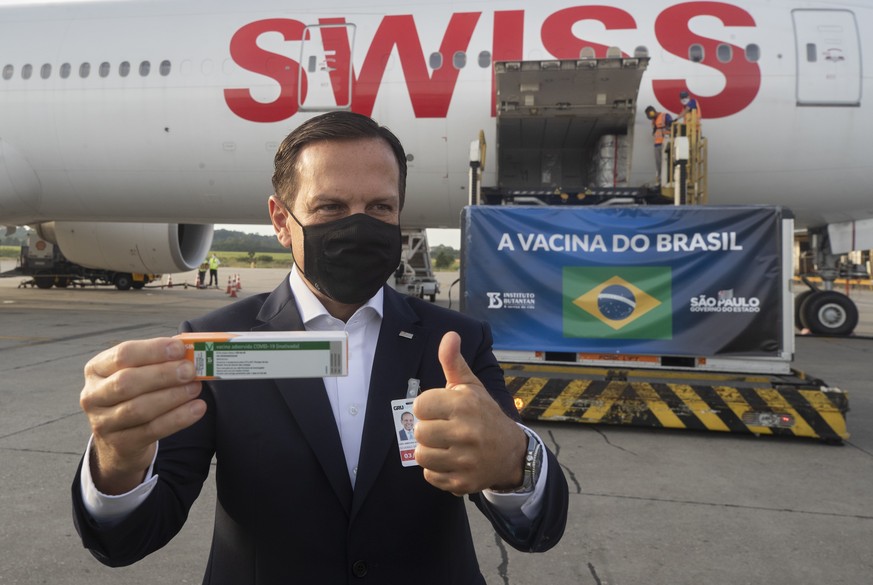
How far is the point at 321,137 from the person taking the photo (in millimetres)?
1292

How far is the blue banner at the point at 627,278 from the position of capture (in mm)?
4754

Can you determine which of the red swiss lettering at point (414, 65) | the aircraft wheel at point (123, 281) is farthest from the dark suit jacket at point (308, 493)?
the aircraft wheel at point (123, 281)

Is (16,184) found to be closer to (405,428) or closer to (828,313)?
(405,428)

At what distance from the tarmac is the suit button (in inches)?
4.2

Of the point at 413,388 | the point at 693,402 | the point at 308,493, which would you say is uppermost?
the point at 413,388

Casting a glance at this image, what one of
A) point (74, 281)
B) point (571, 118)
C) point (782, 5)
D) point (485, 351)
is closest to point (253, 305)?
point (485, 351)

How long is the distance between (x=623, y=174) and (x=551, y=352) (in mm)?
4072

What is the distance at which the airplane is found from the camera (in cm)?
776

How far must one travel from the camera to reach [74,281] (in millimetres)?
21297

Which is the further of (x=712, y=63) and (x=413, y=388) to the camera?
(x=712, y=63)

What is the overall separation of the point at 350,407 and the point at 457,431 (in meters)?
0.43

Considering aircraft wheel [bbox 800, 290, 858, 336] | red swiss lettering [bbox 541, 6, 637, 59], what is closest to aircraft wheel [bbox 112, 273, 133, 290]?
red swiss lettering [bbox 541, 6, 637, 59]

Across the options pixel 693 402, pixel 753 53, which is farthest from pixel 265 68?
pixel 693 402

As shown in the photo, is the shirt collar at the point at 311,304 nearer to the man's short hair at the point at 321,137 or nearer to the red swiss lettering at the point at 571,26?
the man's short hair at the point at 321,137
